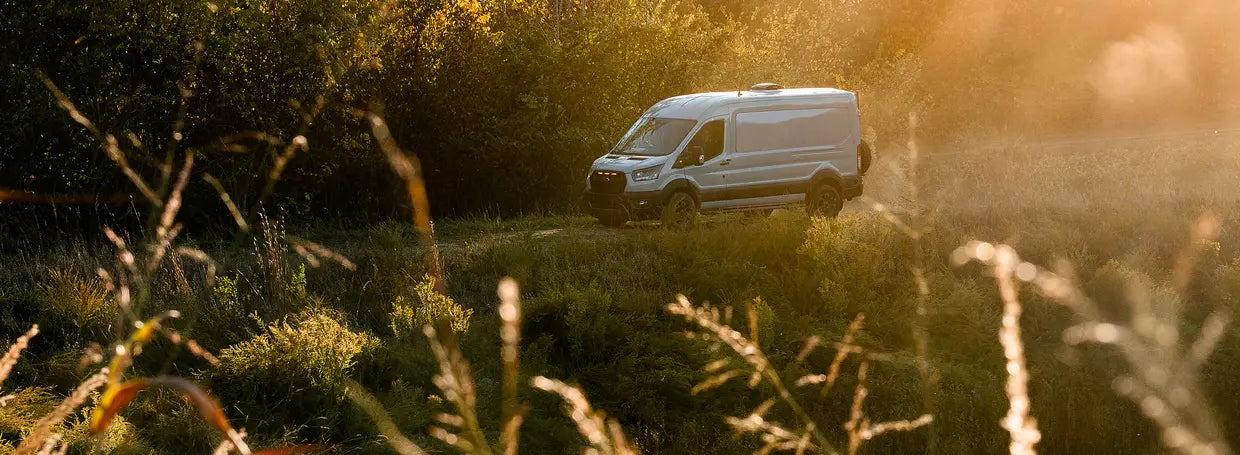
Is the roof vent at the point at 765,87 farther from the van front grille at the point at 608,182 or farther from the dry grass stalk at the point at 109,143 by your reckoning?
the dry grass stalk at the point at 109,143

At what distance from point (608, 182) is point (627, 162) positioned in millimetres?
404

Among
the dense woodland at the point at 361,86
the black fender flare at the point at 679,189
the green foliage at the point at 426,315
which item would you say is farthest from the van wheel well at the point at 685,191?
the green foliage at the point at 426,315

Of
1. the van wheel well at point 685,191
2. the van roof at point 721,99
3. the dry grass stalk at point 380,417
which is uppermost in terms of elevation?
the van roof at point 721,99

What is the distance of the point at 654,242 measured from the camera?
14.1 meters

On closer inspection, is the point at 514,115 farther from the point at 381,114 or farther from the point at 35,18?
the point at 35,18

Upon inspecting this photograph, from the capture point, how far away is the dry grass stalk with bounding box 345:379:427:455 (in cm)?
771

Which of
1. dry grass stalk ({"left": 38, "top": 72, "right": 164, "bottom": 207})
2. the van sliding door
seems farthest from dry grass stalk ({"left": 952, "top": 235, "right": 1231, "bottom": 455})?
dry grass stalk ({"left": 38, "top": 72, "right": 164, "bottom": 207})

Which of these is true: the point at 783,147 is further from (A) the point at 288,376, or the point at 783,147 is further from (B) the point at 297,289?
(A) the point at 288,376

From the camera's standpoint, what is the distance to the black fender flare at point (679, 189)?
50.5 feet

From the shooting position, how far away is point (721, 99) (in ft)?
52.1

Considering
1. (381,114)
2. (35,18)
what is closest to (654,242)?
(381,114)

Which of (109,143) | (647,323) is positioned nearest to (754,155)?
(647,323)

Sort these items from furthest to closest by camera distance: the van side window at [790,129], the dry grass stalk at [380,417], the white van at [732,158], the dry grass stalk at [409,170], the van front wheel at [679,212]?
the dry grass stalk at [409,170]
the van side window at [790,129]
the white van at [732,158]
the van front wheel at [679,212]
the dry grass stalk at [380,417]

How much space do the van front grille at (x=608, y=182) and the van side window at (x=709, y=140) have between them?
1092 mm
